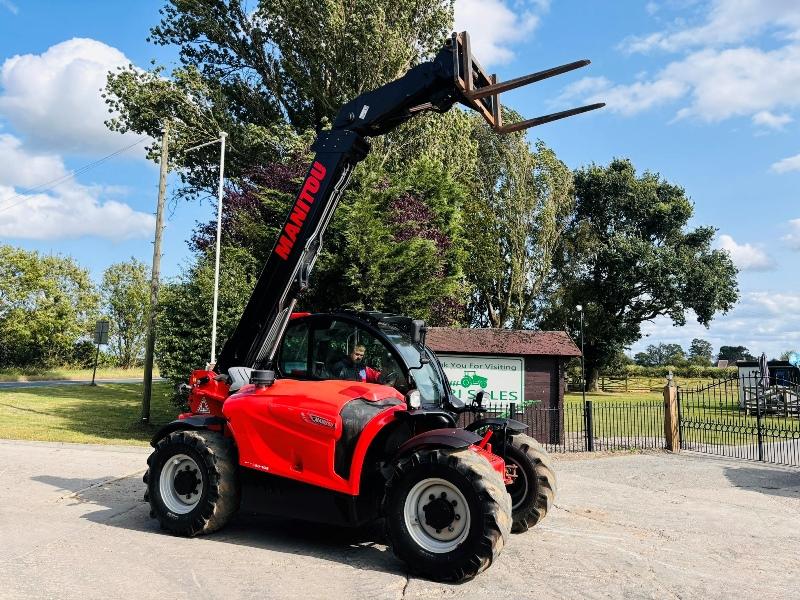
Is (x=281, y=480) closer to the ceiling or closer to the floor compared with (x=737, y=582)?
closer to the ceiling

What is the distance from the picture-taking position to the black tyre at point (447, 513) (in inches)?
222

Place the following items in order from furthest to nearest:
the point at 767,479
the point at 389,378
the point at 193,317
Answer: the point at 193,317 < the point at 767,479 < the point at 389,378

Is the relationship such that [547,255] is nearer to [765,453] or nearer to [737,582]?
[765,453]

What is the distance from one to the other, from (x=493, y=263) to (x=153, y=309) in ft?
65.7

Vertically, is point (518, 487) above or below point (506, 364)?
below

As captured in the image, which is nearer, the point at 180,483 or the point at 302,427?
the point at 302,427

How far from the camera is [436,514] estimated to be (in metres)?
5.95

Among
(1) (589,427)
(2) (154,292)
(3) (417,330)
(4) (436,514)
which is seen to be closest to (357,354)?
(3) (417,330)

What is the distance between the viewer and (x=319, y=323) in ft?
24.2

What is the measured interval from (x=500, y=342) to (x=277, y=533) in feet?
33.6

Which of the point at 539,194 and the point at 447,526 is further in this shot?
the point at 539,194

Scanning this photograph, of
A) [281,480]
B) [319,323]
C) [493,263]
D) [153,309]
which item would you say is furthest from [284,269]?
[493,263]

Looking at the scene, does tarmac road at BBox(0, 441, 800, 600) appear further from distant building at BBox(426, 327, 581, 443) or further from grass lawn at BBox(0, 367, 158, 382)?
grass lawn at BBox(0, 367, 158, 382)

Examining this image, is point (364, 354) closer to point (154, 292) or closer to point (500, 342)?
point (500, 342)
